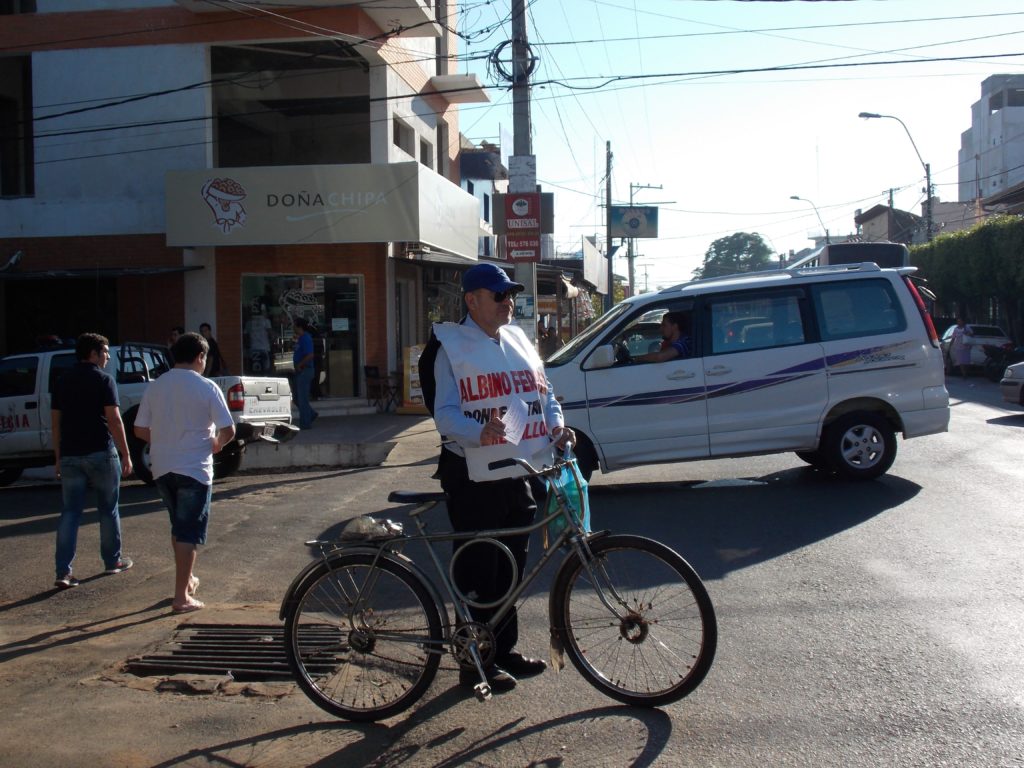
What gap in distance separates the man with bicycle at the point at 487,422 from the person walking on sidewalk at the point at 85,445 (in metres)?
3.63

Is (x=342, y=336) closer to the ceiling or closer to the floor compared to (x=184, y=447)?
closer to the ceiling

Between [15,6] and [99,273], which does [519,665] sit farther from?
[15,6]

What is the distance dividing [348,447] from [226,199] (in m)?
6.36

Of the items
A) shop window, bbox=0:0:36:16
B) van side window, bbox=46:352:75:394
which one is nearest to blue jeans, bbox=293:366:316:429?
van side window, bbox=46:352:75:394

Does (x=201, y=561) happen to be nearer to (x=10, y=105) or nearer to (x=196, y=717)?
(x=196, y=717)

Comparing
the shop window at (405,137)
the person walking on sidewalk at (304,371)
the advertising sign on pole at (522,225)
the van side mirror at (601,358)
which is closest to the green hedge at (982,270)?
the shop window at (405,137)

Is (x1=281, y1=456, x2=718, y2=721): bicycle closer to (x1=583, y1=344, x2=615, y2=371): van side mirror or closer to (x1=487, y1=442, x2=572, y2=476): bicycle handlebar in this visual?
(x1=487, y1=442, x2=572, y2=476): bicycle handlebar

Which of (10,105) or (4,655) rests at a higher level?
(10,105)

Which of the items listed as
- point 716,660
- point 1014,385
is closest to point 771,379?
point 716,660

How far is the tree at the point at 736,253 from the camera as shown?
119312 millimetres

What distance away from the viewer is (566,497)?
4.46 metres

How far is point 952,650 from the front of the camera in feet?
17.1

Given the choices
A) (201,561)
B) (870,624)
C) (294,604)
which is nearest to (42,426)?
(201,561)

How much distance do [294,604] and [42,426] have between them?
915 cm
